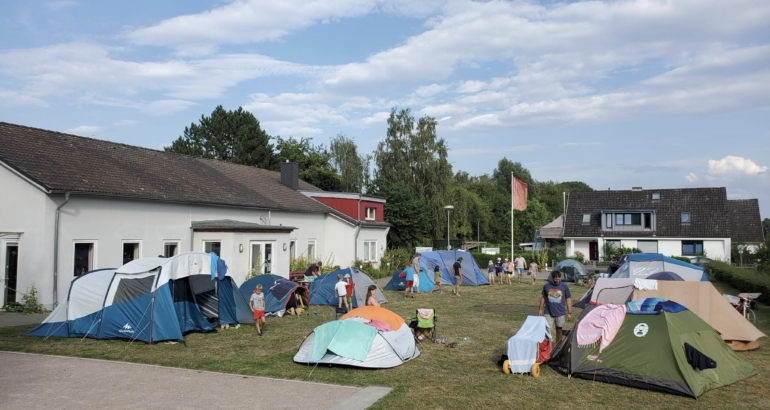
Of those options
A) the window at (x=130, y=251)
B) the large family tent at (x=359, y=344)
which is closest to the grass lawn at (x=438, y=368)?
the large family tent at (x=359, y=344)

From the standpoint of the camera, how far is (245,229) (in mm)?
23141

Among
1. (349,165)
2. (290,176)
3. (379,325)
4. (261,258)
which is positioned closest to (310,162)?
(349,165)

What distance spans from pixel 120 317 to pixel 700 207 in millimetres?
45471

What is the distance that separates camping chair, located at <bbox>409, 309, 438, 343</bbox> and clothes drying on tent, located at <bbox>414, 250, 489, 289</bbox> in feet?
46.1

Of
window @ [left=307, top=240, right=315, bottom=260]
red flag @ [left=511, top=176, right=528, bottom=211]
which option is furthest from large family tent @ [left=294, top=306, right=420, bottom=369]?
red flag @ [left=511, top=176, right=528, bottom=211]

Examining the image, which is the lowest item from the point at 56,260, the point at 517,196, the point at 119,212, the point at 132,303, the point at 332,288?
the point at 332,288

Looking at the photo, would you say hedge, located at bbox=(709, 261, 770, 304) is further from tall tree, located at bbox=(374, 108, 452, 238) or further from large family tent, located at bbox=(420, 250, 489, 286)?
tall tree, located at bbox=(374, 108, 452, 238)

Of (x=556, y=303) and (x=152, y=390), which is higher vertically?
(x=556, y=303)

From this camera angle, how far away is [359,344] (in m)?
11.3

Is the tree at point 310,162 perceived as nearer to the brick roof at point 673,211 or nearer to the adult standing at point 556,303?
the brick roof at point 673,211

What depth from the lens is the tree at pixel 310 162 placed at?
5338cm

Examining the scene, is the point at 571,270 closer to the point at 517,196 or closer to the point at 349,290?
the point at 517,196

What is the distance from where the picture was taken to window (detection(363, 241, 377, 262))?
117 ft

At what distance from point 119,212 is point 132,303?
7080mm
